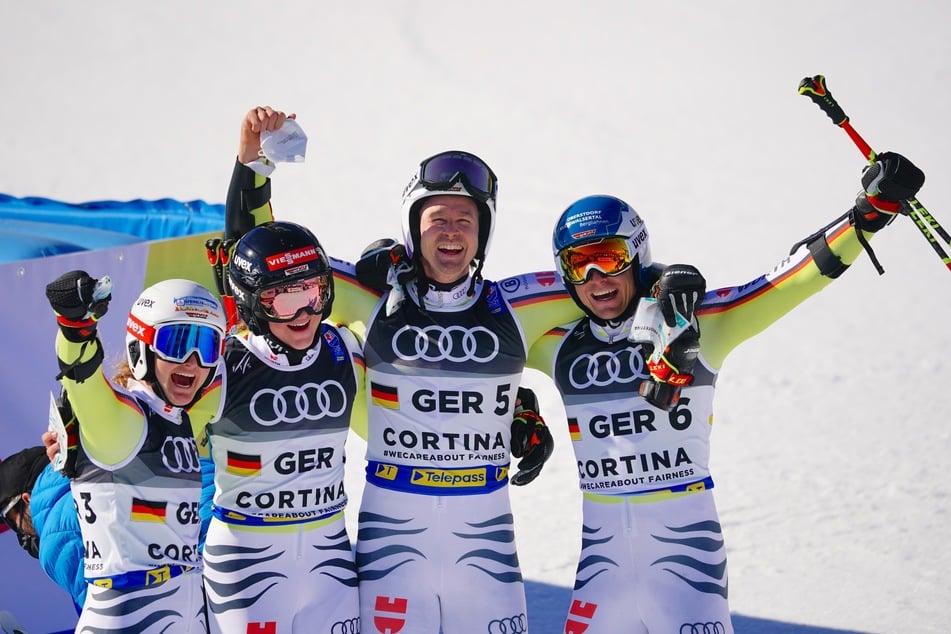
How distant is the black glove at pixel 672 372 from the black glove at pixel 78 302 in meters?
2.45

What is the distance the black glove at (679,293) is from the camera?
17.3 ft

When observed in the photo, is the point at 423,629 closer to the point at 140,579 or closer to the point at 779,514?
the point at 140,579

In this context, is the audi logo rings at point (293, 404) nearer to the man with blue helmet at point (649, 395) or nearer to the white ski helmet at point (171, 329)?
the white ski helmet at point (171, 329)

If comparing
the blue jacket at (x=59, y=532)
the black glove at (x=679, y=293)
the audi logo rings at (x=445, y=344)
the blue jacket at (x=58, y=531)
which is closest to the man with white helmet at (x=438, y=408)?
the audi logo rings at (x=445, y=344)

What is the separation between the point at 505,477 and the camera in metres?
5.68

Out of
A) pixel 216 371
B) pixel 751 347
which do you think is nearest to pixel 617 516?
pixel 216 371

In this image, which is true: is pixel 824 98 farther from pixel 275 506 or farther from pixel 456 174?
pixel 275 506

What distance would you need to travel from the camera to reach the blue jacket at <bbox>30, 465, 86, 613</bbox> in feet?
19.3

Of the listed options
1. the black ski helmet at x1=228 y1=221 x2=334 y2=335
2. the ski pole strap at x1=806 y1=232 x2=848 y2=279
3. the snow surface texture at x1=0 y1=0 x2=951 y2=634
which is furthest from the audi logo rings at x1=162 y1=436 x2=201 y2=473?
the ski pole strap at x1=806 y1=232 x2=848 y2=279

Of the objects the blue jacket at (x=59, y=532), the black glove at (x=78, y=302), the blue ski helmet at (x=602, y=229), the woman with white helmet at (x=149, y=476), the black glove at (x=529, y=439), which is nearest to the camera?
the black glove at (x=78, y=302)

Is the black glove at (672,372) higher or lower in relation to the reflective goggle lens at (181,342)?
higher

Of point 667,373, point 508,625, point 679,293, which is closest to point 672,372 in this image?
point 667,373

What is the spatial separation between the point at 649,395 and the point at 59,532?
3.02 metres

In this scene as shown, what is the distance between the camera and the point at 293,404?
205 inches
